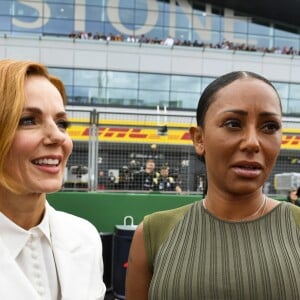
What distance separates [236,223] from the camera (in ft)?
Result: 5.23

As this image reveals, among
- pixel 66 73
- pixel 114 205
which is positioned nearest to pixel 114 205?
pixel 114 205

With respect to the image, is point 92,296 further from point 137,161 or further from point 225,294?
point 137,161

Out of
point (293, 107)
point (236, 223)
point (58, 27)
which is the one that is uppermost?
point (58, 27)

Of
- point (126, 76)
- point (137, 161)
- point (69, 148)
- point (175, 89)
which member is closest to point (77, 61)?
point (126, 76)

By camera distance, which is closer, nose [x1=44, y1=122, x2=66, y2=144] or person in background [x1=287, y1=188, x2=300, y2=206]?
nose [x1=44, y1=122, x2=66, y2=144]

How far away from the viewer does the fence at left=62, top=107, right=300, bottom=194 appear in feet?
19.5

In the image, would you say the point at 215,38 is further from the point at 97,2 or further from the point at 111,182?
the point at 111,182

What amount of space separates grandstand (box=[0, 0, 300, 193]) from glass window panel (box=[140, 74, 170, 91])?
62mm

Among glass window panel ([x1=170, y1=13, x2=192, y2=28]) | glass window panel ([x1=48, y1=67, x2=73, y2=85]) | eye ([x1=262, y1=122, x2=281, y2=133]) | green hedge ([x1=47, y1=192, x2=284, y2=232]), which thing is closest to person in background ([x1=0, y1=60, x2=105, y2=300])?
eye ([x1=262, y1=122, x2=281, y2=133])

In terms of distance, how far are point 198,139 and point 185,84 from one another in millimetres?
25228

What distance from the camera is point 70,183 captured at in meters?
5.75

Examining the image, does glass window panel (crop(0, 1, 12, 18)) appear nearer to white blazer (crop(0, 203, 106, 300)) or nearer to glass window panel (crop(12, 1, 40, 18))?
glass window panel (crop(12, 1, 40, 18))

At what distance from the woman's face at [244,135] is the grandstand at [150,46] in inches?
763

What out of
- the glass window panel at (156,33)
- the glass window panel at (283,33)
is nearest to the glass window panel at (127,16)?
the glass window panel at (156,33)
